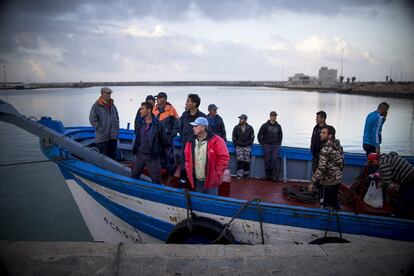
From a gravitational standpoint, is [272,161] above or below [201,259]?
above

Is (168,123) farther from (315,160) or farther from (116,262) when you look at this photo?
(116,262)

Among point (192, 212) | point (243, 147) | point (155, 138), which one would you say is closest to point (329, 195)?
point (192, 212)

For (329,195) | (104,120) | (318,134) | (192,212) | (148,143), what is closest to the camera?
(192,212)

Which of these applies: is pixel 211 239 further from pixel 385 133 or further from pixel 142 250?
pixel 385 133

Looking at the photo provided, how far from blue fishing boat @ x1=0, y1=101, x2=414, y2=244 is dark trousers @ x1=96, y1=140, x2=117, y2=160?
828 millimetres

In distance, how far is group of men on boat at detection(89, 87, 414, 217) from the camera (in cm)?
344

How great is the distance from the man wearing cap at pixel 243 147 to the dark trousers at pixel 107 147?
105 inches

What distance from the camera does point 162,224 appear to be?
12.9ft

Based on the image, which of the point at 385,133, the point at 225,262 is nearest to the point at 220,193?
the point at 225,262

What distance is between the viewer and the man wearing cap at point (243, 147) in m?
5.69

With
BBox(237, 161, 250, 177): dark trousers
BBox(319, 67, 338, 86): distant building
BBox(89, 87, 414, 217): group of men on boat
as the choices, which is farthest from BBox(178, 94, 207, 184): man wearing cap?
BBox(319, 67, 338, 86): distant building

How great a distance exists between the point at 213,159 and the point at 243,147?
225 cm

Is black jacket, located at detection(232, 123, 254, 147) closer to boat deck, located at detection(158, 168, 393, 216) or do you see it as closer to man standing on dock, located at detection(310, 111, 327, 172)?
boat deck, located at detection(158, 168, 393, 216)

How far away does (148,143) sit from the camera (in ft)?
14.1
